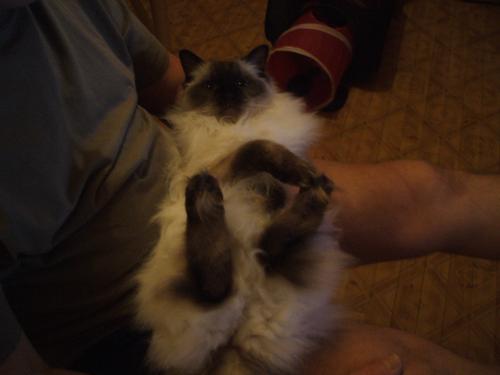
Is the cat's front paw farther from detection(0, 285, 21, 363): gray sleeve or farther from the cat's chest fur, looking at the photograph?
detection(0, 285, 21, 363): gray sleeve

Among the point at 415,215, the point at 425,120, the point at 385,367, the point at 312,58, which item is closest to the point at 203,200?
the point at 385,367

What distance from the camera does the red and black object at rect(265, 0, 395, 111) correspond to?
184 cm

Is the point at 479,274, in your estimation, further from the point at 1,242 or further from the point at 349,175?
the point at 1,242

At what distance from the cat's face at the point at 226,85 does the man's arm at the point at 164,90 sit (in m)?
0.03

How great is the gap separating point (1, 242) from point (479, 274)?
4.93 feet

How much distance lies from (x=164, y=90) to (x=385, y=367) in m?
0.89

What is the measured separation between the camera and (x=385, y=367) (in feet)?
2.24

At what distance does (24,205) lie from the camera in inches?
24.5

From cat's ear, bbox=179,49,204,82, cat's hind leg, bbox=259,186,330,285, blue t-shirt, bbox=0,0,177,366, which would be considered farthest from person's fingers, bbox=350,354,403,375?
cat's ear, bbox=179,49,204,82

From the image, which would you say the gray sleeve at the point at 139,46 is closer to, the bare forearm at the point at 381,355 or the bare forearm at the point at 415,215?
the bare forearm at the point at 415,215

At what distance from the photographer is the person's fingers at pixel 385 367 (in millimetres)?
681

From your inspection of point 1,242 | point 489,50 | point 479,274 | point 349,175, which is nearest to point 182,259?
point 1,242

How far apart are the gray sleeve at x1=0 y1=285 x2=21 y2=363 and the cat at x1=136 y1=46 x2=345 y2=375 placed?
20 centimetres

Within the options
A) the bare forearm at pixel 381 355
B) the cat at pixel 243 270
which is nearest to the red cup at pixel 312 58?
the cat at pixel 243 270
